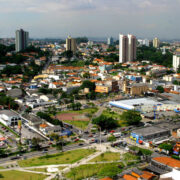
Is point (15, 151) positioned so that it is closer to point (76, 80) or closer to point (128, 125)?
point (128, 125)

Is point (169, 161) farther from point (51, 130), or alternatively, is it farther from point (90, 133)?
point (51, 130)

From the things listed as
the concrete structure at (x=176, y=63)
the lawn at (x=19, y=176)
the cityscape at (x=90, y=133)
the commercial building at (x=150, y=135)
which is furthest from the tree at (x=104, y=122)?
the concrete structure at (x=176, y=63)

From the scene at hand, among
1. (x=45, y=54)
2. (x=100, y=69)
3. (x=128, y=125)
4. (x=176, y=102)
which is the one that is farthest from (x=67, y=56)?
(x=128, y=125)

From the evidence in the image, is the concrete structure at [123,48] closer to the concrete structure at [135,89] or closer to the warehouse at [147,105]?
the concrete structure at [135,89]

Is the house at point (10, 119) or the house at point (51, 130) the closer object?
the house at point (51, 130)

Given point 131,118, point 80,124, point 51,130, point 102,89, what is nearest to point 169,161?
point 131,118

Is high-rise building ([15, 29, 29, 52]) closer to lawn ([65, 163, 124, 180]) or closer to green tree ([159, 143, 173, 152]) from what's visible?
green tree ([159, 143, 173, 152])

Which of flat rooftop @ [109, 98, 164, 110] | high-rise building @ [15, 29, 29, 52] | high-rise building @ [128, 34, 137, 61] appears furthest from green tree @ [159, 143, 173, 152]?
high-rise building @ [15, 29, 29, 52]
